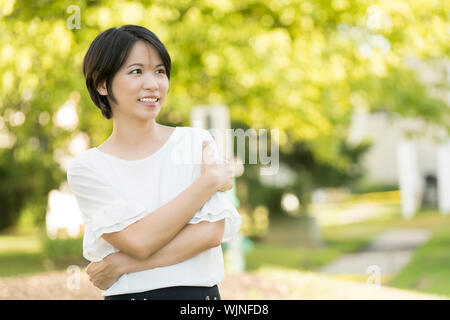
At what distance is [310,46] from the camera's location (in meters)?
8.34

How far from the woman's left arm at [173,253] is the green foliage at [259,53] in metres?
4.99

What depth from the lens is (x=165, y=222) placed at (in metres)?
1.86

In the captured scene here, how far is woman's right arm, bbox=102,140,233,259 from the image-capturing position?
6.09 feet

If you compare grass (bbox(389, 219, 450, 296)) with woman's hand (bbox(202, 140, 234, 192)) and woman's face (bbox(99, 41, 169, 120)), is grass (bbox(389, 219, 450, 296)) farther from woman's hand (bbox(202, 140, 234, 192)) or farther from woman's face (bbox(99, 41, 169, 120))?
woman's face (bbox(99, 41, 169, 120))

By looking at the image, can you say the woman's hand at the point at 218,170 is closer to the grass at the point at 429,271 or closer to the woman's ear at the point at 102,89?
the woman's ear at the point at 102,89

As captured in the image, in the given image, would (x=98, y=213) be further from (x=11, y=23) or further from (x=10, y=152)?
(x=10, y=152)

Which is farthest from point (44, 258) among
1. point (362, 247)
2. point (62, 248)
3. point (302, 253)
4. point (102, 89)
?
point (102, 89)

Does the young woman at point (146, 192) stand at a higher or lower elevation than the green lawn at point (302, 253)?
lower

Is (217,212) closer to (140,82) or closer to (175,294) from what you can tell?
(175,294)

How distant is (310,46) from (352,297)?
3375 mm

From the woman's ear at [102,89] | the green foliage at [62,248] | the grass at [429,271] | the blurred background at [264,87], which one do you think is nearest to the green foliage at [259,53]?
the blurred background at [264,87]

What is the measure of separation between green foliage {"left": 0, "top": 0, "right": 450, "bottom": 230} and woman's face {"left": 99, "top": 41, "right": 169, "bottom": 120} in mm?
4805

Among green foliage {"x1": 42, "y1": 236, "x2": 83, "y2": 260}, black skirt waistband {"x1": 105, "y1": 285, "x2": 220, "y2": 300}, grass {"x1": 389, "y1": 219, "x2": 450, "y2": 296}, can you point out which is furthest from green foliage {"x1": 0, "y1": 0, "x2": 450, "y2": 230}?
black skirt waistband {"x1": 105, "y1": 285, "x2": 220, "y2": 300}

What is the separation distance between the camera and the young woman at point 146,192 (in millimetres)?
1866
